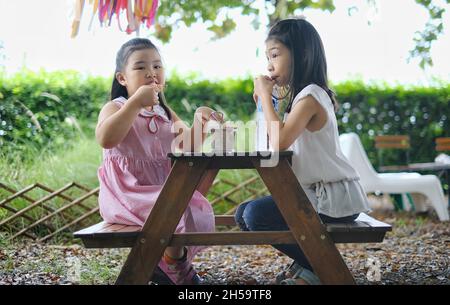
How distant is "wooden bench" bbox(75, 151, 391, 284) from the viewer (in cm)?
227

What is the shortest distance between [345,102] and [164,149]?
5.26 m

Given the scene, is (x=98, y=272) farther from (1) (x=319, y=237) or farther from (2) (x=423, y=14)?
(2) (x=423, y=14)

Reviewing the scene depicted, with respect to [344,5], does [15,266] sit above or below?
below

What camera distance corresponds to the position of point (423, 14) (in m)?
4.78

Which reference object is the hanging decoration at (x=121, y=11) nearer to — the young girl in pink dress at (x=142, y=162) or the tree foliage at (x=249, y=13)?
the young girl in pink dress at (x=142, y=162)

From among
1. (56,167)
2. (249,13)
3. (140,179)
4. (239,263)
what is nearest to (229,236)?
(140,179)

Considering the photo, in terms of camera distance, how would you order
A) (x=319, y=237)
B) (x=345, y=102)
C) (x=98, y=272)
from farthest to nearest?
(x=345, y=102) → (x=98, y=272) → (x=319, y=237)

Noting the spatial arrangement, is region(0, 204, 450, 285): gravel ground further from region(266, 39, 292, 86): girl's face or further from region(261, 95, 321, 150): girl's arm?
region(266, 39, 292, 86): girl's face

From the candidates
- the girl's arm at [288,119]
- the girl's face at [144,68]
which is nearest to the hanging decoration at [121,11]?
the girl's face at [144,68]

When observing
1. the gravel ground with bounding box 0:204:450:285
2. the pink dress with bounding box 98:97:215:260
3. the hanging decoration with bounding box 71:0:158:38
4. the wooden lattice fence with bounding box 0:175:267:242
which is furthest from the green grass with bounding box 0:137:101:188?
the pink dress with bounding box 98:97:215:260

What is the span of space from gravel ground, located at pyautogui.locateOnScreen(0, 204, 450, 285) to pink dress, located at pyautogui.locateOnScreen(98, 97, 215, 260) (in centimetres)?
54

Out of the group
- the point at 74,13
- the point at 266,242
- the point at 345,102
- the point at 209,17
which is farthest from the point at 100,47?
the point at 266,242

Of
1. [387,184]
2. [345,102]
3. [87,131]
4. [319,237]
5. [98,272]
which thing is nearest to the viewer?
[319,237]

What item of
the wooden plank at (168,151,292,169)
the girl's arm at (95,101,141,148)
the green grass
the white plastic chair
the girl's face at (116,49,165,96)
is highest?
the girl's face at (116,49,165,96)
